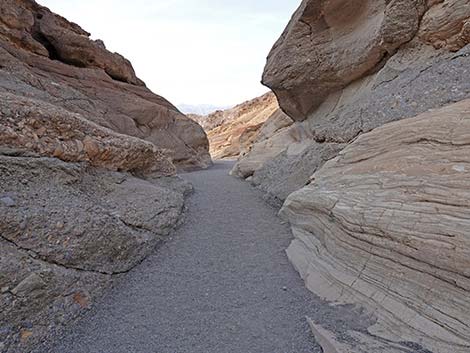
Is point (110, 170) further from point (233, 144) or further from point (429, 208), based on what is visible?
point (233, 144)

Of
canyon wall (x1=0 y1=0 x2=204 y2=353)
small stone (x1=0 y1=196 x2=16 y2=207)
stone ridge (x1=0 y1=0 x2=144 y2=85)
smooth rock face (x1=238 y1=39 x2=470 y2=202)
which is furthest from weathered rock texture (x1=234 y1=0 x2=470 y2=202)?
stone ridge (x1=0 y1=0 x2=144 y2=85)

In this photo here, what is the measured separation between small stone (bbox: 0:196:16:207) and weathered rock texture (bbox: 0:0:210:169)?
379 centimetres

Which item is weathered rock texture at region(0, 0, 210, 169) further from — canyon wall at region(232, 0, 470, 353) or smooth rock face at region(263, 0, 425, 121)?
canyon wall at region(232, 0, 470, 353)

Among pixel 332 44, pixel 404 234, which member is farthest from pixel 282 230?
pixel 332 44

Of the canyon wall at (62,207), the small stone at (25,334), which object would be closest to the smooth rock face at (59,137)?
the canyon wall at (62,207)

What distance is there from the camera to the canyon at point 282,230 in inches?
96.9

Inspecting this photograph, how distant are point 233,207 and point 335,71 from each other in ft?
15.8

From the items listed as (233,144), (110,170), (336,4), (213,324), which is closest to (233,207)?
(110,170)

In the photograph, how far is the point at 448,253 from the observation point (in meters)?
2.21

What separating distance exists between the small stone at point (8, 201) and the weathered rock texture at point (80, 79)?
12.4ft

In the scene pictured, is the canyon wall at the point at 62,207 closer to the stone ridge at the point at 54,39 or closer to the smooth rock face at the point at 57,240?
the smooth rock face at the point at 57,240

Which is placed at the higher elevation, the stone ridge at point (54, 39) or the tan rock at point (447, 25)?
the stone ridge at point (54, 39)

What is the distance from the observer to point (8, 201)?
10.1 feet

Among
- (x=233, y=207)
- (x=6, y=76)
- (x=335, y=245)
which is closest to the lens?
(x=335, y=245)
